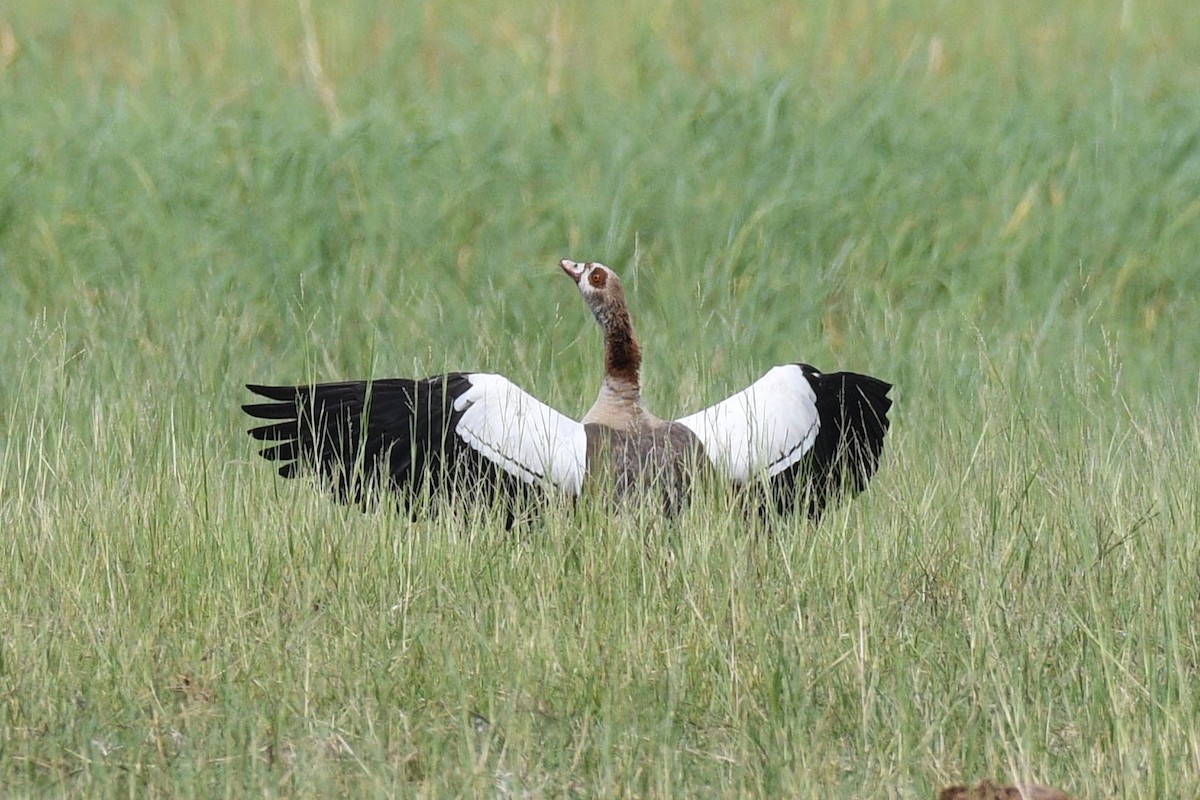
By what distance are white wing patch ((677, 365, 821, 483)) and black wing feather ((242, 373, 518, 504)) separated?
60cm

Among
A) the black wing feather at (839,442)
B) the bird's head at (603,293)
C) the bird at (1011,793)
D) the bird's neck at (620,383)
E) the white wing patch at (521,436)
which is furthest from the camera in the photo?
the bird's head at (603,293)

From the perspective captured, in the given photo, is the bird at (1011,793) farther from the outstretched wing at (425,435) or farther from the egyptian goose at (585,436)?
the outstretched wing at (425,435)

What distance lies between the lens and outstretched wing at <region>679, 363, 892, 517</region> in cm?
499

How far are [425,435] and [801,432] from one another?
109 centimetres

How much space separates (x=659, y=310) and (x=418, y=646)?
4.12 m

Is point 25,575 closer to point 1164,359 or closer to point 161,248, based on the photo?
point 161,248

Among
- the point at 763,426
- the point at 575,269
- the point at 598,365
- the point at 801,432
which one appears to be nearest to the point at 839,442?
the point at 801,432

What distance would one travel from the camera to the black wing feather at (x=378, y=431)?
5012 mm

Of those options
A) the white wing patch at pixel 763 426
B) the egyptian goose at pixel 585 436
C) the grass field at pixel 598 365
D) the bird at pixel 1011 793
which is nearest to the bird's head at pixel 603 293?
the egyptian goose at pixel 585 436

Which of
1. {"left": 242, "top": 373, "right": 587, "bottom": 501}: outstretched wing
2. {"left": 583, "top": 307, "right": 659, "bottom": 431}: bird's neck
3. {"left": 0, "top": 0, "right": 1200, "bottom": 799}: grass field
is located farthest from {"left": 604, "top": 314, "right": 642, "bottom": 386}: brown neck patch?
{"left": 0, "top": 0, "right": 1200, "bottom": 799}: grass field

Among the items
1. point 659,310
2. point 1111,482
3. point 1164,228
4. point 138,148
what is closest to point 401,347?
point 659,310

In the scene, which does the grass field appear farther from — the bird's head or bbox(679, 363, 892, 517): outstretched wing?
the bird's head

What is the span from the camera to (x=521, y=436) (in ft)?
16.1

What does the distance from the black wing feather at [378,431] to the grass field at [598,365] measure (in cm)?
17
